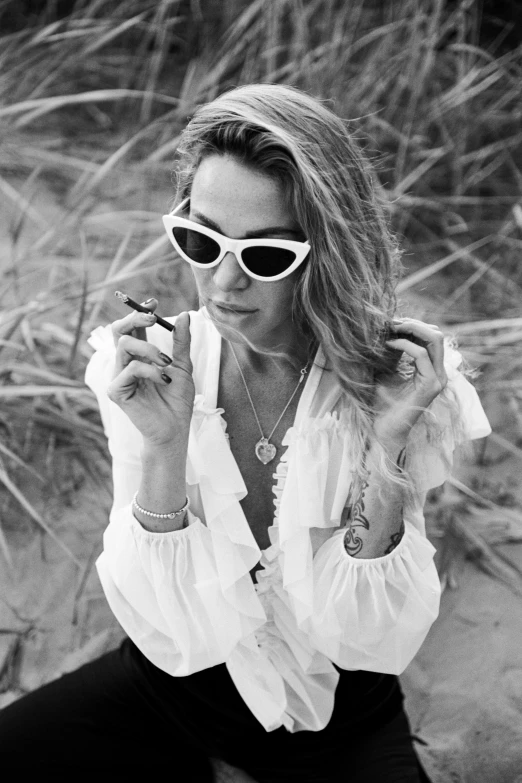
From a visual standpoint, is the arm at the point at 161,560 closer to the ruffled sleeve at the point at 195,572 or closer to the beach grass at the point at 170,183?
the ruffled sleeve at the point at 195,572

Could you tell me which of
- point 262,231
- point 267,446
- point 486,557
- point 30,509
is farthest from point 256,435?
point 486,557

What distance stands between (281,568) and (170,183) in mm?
2302

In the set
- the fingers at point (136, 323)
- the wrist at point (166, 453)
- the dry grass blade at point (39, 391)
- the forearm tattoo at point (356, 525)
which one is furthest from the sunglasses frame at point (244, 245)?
the dry grass blade at point (39, 391)

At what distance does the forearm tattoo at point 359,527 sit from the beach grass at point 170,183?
965mm

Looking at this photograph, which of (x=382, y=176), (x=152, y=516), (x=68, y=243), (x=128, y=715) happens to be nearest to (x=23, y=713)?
(x=128, y=715)

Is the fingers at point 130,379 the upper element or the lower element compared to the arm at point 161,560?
upper

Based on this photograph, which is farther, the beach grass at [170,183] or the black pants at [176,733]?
the beach grass at [170,183]

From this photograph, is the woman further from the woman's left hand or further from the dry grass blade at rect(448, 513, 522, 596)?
the dry grass blade at rect(448, 513, 522, 596)

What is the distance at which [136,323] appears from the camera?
1493 millimetres

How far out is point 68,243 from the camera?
329cm

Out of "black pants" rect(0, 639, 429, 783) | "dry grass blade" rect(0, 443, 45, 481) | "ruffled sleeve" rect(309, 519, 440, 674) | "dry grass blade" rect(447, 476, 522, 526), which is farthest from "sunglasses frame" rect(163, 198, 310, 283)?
"dry grass blade" rect(447, 476, 522, 526)

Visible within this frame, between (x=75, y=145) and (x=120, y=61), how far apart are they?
1.89 ft

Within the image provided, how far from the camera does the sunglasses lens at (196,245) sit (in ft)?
4.75

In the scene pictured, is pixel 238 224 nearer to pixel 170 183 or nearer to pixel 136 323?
pixel 136 323
